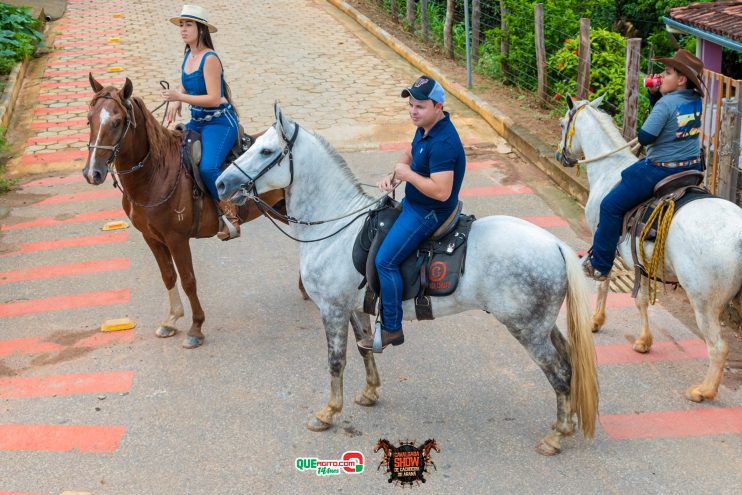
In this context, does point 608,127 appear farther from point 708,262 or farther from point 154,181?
point 154,181

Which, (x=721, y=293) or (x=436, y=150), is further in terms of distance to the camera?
(x=721, y=293)

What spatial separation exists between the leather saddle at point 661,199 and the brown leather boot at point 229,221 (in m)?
3.58

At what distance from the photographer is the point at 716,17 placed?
9.75m

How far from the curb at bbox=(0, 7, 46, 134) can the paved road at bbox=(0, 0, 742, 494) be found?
308 centimetres

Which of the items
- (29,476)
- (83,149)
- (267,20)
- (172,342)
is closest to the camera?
(29,476)

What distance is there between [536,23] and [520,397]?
8339 mm

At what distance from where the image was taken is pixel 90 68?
639 inches

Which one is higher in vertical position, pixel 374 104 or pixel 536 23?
pixel 536 23

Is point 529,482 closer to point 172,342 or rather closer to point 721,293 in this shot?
point 721,293

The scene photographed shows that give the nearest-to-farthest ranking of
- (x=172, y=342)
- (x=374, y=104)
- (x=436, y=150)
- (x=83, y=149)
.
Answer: (x=436, y=150) < (x=172, y=342) < (x=83, y=149) < (x=374, y=104)

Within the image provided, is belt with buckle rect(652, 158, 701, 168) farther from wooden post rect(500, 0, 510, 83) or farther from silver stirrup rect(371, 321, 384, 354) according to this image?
wooden post rect(500, 0, 510, 83)

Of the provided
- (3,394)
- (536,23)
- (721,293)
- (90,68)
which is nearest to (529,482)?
(721,293)

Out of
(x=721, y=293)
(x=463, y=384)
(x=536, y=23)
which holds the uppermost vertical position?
(x=536, y=23)

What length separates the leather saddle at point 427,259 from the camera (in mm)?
5422
